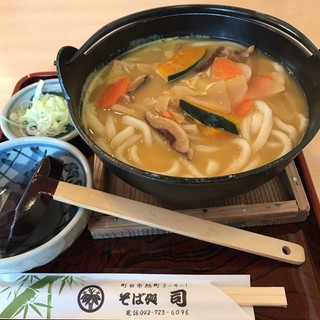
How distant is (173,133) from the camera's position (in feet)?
4.54

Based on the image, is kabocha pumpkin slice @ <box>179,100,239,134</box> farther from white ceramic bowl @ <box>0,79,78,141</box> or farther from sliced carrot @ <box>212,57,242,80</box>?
white ceramic bowl @ <box>0,79,78,141</box>

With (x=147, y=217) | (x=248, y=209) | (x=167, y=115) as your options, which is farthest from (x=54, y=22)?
(x=248, y=209)

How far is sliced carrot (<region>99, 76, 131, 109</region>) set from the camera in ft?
5.12

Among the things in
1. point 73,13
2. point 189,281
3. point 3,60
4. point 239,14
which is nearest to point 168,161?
point 189,281

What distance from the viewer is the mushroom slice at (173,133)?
135 cm

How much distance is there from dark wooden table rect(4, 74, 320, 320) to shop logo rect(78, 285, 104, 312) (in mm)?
91

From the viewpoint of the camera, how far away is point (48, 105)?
1707mm

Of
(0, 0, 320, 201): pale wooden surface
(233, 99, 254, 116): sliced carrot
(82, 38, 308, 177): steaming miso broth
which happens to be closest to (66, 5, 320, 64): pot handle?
(82, 38, 308, 177): steaming miso broth

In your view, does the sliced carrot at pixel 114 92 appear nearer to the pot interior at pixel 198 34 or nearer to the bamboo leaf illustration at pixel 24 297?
the pot interior at pixel 198 34

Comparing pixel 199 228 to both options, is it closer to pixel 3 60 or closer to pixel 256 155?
pixel 256 155

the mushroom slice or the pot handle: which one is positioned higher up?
the pot handle

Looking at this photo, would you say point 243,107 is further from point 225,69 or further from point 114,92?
point 114,92

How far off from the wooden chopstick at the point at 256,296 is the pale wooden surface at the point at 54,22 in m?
1.46

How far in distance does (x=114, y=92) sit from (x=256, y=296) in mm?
941
